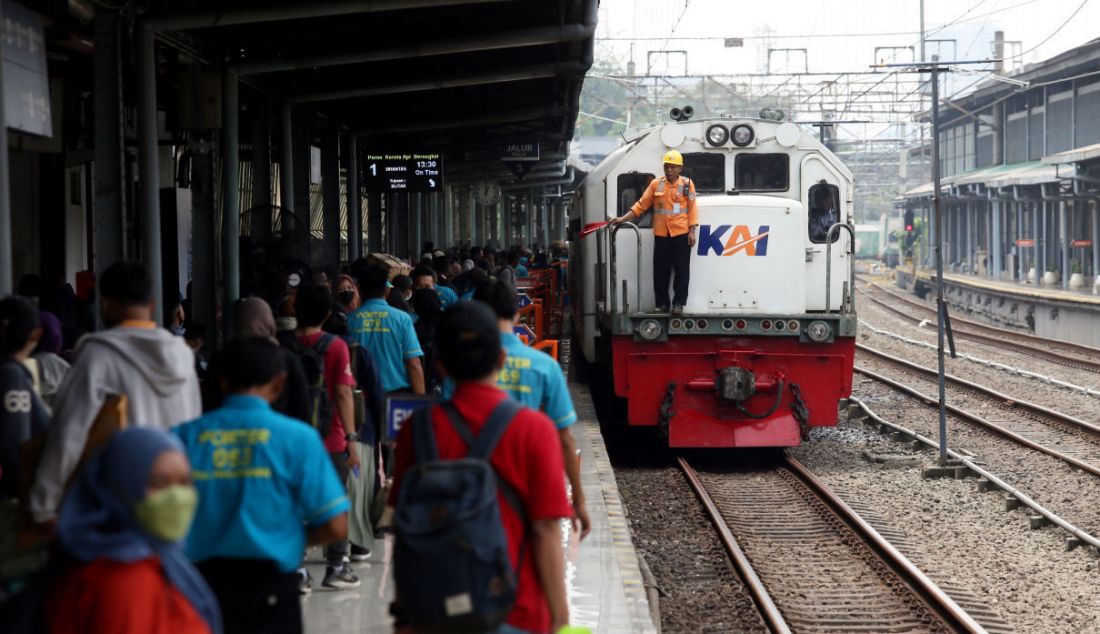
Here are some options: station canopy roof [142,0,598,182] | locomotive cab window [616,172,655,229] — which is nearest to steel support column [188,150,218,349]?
station canopy roof [142,0,598,182]

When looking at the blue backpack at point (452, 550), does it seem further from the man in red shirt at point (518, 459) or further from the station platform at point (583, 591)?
the station platform at point (583, 591)

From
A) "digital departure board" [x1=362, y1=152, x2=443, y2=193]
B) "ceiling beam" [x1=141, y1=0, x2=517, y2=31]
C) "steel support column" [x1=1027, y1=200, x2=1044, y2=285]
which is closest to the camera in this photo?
"ceiling beam" [x1=141, y1=0, x2=517, y2=31]

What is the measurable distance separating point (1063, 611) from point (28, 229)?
11.2 meters

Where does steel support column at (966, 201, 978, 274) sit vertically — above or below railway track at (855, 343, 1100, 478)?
above

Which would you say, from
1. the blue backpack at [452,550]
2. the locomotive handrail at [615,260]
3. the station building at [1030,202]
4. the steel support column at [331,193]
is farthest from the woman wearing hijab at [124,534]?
the station building at [1030,202]

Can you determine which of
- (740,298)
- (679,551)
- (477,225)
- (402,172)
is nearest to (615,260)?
(740,298)

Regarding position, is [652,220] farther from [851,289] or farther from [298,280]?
[298,280]

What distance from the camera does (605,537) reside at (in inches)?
369

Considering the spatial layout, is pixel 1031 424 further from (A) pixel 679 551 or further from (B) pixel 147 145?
(B) pixel 147 145

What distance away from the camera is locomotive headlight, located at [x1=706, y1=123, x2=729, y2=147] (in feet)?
46.6

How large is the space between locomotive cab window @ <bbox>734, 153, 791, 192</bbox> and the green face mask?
11.3m

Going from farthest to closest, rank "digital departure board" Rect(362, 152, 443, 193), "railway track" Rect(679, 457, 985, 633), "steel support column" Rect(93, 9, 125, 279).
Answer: "digital departure board" Rect(362, 152, 443, 193) → "steel support column" Rect(93, 9, 125, 279) → "railway track" Rect(679, 457, 985, 633)

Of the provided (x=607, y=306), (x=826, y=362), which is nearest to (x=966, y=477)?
(x=826, y=362)

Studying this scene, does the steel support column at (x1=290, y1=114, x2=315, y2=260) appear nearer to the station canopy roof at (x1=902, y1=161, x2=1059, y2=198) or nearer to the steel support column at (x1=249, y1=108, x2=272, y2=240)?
the steel support column at (x1=249, y1=108, x2=272, y2=240)
